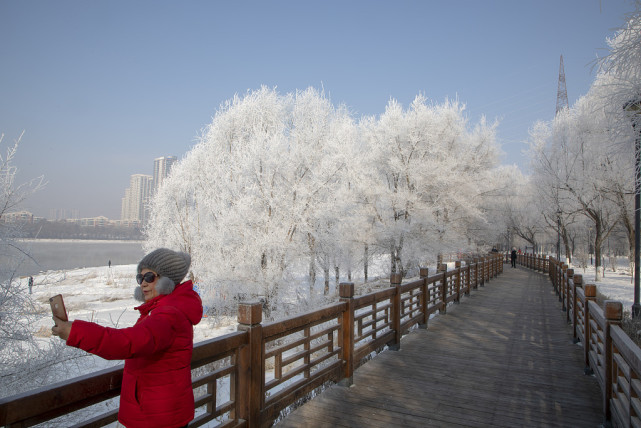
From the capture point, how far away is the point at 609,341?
4.18 metres

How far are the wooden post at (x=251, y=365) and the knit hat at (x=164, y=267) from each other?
4.12 feet

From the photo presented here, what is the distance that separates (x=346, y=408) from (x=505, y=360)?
3559 mm

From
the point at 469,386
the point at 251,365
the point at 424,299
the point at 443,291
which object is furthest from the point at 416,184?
the point at 251,365

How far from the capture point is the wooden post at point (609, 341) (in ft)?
13.5

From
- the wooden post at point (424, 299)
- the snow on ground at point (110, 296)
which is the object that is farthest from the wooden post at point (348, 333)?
the snow on ground at point (110, 296)

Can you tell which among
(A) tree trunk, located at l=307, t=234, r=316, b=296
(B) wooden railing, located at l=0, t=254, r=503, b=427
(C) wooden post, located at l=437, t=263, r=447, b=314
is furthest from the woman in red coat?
(A) tree trunk, located at l=307, t=234, r=316, b=296

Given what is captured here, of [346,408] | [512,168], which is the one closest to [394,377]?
[346,408]

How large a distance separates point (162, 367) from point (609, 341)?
4436mm

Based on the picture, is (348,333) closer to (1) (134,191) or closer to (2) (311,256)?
(2) (311,256)

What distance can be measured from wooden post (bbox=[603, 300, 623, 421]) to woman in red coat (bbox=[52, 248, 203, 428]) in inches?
164

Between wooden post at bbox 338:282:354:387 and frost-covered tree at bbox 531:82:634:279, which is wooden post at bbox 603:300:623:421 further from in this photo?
frost-covered tree at bbox 531:82:634:279

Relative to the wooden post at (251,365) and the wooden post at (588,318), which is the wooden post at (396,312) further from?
the wooden post at (251,365)

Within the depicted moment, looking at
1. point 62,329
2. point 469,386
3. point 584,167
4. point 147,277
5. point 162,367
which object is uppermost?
point 584,167

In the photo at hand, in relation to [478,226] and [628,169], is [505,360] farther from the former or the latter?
[478,226]
